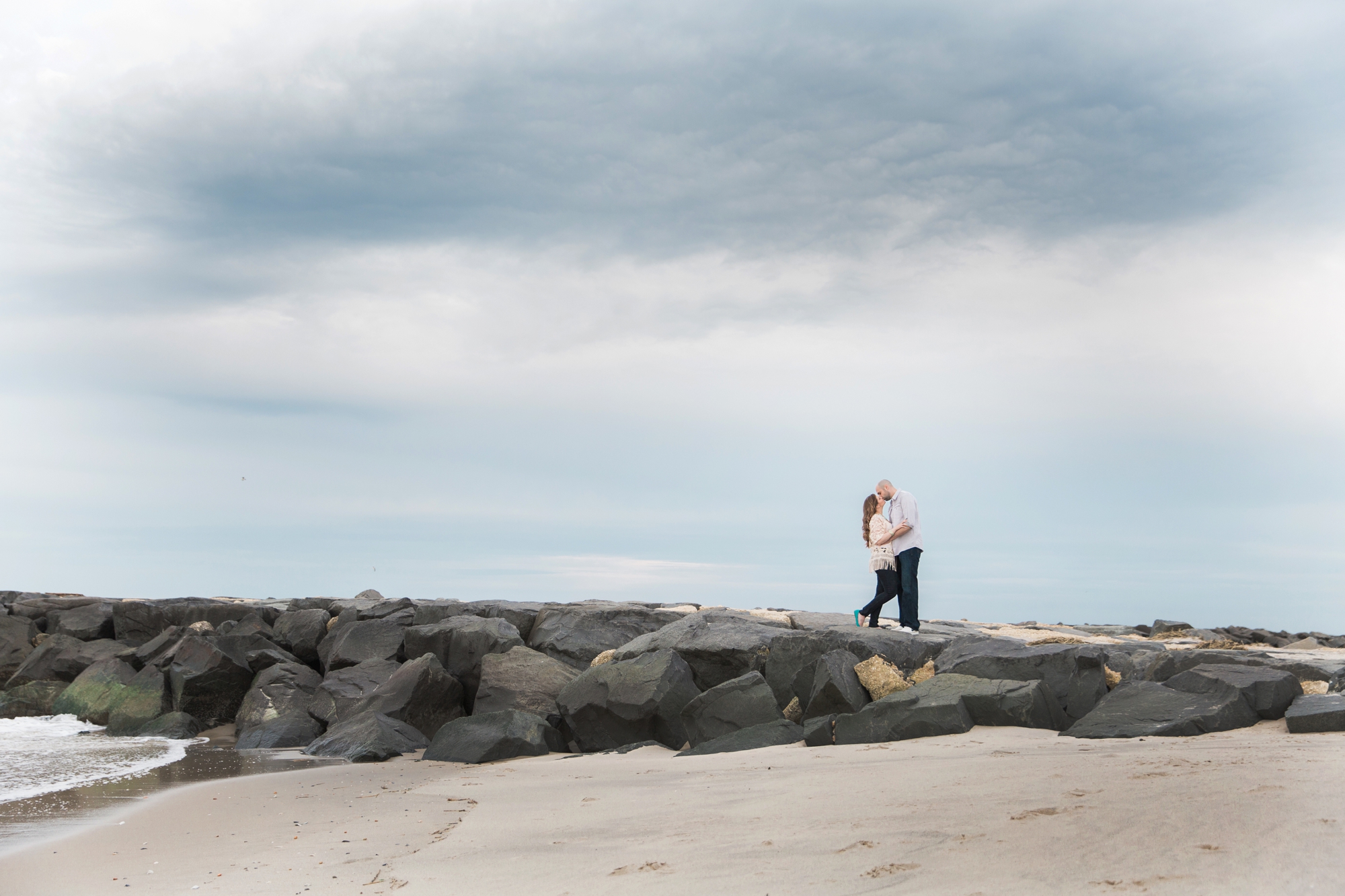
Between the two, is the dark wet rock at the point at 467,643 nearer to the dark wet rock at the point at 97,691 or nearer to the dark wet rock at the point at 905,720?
the dark wet rock at the point at 97,691

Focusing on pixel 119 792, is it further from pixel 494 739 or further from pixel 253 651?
pixel 253 651

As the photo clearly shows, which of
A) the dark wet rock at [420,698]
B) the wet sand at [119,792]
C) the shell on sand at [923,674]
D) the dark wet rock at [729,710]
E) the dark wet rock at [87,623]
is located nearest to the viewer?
the wet sand at [119,792]

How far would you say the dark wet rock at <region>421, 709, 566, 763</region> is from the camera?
7609 mm

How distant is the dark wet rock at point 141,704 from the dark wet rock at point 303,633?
1620 millimetres

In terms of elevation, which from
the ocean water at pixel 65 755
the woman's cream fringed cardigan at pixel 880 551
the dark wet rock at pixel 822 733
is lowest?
the ocean water at pixel 65 755

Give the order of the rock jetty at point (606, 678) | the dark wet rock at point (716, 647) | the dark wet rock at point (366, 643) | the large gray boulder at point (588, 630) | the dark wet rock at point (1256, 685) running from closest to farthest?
the dark wet rock at point (1256, 685), the rock jetty at point (606, 678), the dark wet rock at point (716, 647), the large gray boulder at point (588, 630), the dark wet rock at point (366, 643)

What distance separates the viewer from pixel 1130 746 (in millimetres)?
4953

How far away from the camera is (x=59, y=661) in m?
13.0

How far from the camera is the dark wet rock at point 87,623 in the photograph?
14336mm

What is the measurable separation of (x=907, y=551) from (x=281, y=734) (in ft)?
23.0

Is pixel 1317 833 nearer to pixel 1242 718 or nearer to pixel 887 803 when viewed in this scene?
pixel 887 803

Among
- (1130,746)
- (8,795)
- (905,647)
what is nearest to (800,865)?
(1130,746)

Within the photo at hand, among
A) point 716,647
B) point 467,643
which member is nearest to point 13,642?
point 467,643

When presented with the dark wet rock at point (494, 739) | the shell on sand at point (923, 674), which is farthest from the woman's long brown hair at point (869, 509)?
the dark wet rock at point (494, 739)
